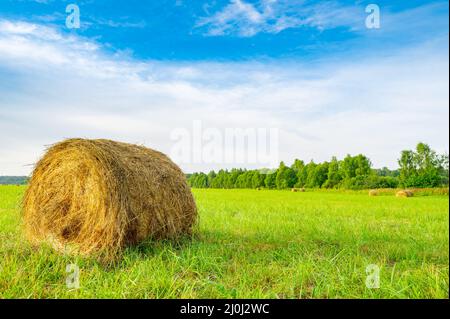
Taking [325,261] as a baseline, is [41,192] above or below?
above

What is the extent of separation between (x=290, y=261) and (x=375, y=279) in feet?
4.63

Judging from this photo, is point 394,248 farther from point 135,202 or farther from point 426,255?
point 135,202

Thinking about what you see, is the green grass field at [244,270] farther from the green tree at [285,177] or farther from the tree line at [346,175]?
the green tree at [285,177]

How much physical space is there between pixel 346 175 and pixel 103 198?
6287 cm

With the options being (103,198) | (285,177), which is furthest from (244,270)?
(285,177)

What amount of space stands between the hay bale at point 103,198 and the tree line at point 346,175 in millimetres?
54924

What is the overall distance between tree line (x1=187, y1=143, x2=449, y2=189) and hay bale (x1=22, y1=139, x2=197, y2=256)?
54.9 m

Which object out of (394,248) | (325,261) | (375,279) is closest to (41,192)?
(325,261)

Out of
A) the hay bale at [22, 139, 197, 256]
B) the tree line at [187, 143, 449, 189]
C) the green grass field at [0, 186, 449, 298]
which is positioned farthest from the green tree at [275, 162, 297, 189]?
the hay bale at [22, 139, 197, 256]

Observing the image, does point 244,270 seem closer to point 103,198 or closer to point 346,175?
point 103,198

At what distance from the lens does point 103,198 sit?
5.99 metres

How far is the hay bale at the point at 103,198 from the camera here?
599 centimetres
